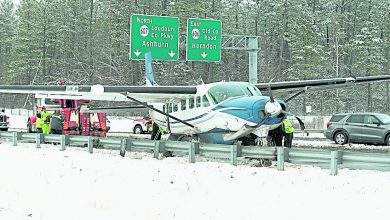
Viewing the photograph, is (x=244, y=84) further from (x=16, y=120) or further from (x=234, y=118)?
(x=16, y=120)

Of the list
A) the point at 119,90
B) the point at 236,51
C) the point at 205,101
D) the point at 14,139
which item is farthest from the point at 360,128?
the point at 236,51

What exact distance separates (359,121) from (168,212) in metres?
17.9

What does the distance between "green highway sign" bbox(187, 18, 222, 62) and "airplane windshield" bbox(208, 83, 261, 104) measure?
14.3 meters

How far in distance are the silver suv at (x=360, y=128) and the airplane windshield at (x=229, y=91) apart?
939cm

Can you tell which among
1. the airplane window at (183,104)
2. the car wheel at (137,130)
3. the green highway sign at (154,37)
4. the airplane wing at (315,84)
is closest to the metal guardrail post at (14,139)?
the airplane window at (183,104)

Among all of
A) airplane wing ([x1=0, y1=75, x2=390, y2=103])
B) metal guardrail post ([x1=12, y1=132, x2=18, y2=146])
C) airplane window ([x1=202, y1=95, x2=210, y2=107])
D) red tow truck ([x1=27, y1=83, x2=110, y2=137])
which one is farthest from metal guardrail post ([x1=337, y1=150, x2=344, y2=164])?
red tow truck ([x1=27, y1=83, x2=110, y2=137])

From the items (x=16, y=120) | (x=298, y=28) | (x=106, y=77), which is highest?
(x=298, y=28)

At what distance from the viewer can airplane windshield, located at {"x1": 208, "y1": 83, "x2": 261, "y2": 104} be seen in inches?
656

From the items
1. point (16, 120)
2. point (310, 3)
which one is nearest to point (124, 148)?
point (16, 120)

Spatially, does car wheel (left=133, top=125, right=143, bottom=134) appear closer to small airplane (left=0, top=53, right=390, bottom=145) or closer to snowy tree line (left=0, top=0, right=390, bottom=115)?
small airplane (left=0, top=53, right=390, bottom=145)

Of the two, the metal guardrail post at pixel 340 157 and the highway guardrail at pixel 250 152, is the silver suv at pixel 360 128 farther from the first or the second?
the metal guardrail post at pixel 340 157

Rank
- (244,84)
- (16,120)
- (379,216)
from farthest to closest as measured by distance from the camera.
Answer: (16,120) → (244,84) → (379,216)

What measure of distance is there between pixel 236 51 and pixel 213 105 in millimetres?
51709

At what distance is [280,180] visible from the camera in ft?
39.0
